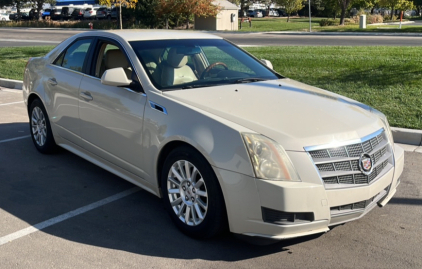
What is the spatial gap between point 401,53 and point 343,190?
10.5m

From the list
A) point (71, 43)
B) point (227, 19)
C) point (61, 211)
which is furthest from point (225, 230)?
point (227, 19)

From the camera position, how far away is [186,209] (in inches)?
166

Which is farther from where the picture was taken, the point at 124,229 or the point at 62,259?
the point at 124,229

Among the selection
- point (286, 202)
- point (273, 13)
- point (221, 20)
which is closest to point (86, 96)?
point (286, 202)

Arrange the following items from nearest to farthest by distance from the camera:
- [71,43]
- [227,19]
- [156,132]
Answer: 1. [156,132]
2. [71,43]
3. [227,19]

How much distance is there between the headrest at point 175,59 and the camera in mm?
5102

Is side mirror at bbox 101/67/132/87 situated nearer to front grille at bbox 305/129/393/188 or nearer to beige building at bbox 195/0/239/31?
front grille at bbox 305/129/393/188

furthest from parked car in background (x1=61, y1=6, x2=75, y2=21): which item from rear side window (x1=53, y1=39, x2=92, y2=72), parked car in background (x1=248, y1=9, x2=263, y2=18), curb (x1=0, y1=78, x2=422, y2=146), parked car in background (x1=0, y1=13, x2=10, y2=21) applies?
curb (x1=0, y1=78, x2=422, y2=146)

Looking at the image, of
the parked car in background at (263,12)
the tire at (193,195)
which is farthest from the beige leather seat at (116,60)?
the parked car in background at (263,12)

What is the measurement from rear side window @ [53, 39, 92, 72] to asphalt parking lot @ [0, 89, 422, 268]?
1292 mm

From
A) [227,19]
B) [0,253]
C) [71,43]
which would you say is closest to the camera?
[0,253]

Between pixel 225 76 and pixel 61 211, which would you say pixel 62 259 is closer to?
pixel 61 211

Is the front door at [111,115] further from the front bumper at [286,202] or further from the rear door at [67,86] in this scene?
the front bumper at [286,202]

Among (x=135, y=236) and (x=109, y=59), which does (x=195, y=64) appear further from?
(x=135, y=236)
